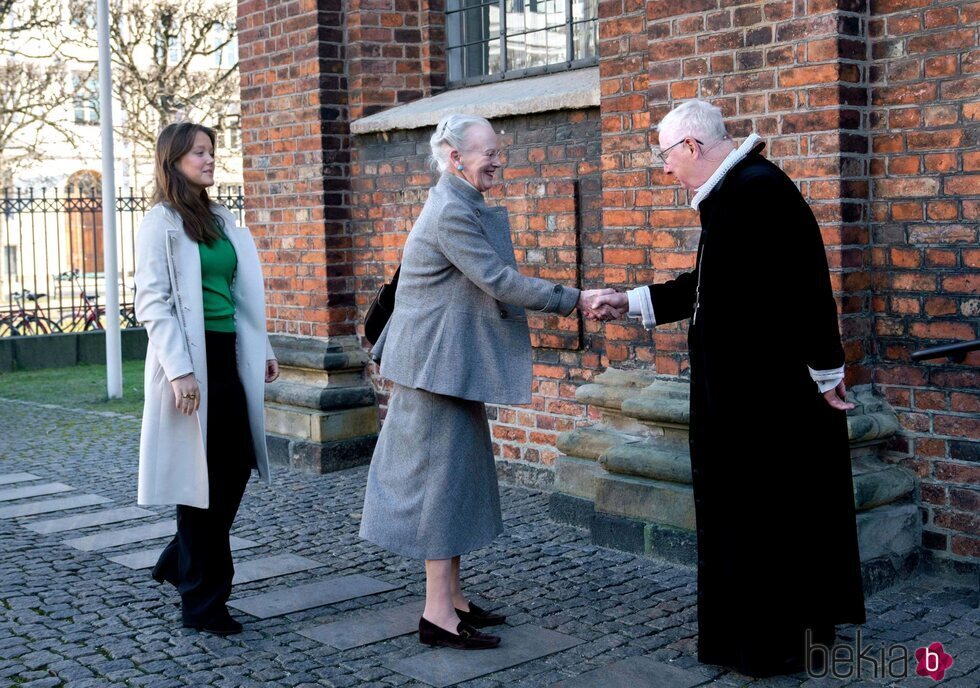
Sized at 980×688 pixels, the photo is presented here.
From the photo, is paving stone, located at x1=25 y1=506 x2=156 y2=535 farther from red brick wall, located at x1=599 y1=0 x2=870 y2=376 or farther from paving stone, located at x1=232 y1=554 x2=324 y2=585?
red brick wall, located at x1=599 y1=0 x2=870 y2=376

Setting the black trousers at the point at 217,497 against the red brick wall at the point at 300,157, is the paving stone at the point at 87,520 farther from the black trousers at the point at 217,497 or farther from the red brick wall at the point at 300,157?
the black trousers at the point at 217,497

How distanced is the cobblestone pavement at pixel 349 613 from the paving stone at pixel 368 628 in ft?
0.18

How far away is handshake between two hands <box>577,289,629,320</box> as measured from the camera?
4.64 meters

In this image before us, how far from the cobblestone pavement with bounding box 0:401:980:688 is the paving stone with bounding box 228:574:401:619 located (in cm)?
7

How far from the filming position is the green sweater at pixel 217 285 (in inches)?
188

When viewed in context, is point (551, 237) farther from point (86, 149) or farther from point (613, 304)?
point (86, 149)

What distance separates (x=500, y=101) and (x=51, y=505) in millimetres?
3420

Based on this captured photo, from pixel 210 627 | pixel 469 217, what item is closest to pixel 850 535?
pixel 469 217

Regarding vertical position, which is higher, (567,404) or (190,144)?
(190,144)

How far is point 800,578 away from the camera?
4062 mm

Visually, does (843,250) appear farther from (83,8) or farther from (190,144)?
(83,8)

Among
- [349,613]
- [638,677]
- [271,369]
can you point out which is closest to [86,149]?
[271,369]

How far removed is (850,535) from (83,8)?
24619 mm

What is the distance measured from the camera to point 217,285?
189 inches
